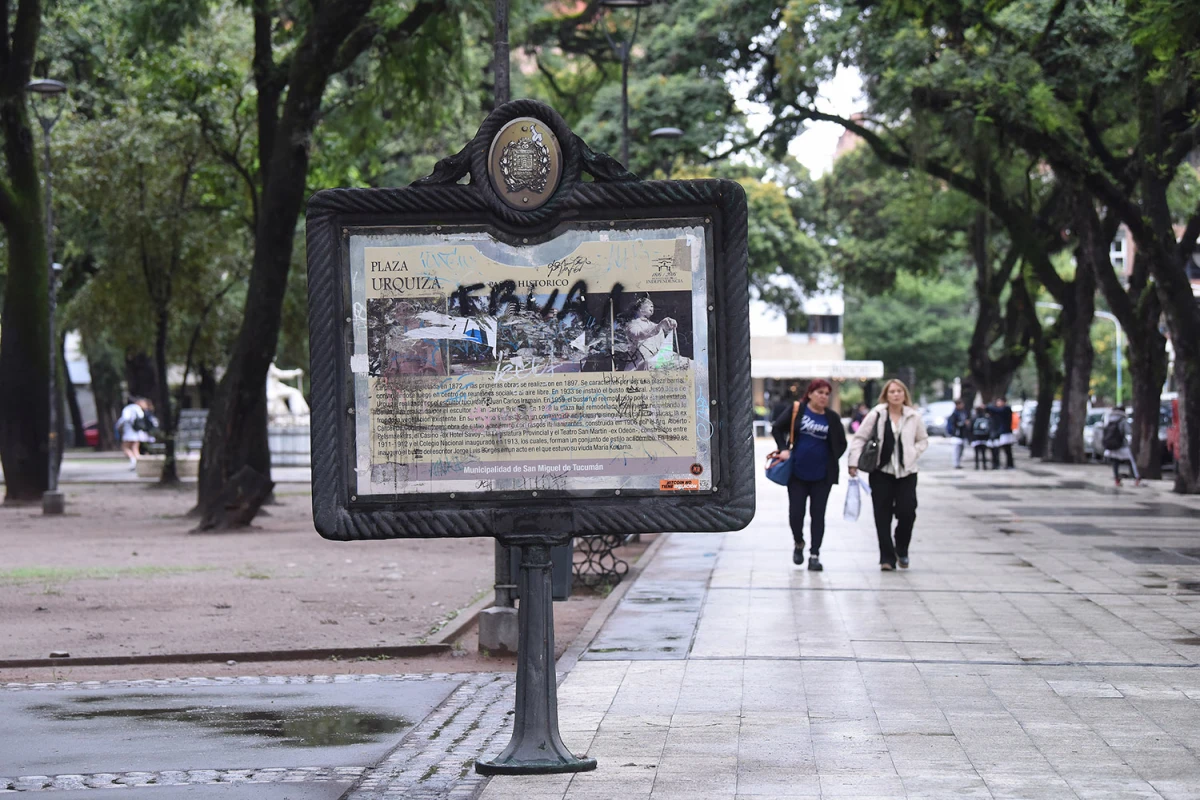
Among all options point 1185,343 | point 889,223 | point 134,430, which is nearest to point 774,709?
point 1185,343

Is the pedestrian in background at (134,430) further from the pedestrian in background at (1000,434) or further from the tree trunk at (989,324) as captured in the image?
the tree trunk at (989,324)

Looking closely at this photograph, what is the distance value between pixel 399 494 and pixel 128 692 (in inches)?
140

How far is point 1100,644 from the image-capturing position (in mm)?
10117

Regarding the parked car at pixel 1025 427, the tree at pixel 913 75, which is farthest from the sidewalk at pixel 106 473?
the parked car at pixel 1025 427

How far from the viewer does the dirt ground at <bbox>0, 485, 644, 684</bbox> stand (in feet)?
35.0

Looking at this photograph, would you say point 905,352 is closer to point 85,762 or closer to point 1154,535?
point 1154,535

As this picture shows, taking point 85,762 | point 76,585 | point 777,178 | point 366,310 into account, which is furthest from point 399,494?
point 777,178

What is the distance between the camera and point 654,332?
6.43 metres

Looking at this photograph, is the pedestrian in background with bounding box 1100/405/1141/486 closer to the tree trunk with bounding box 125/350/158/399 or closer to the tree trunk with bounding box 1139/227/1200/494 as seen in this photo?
the tree trunk with bounding box 1139/227/1200/494

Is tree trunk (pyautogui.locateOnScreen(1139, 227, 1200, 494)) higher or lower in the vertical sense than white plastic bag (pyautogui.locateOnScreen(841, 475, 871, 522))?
higher

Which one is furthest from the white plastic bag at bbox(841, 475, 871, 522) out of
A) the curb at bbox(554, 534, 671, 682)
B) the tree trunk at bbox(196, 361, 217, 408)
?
the tree trunk at bbox(196, 361, 217, 408)

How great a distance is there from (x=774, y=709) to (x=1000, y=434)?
30.7 metres

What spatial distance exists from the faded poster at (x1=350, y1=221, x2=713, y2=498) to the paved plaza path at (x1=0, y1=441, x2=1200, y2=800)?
1.25m

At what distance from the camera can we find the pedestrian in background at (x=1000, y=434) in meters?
37.3
